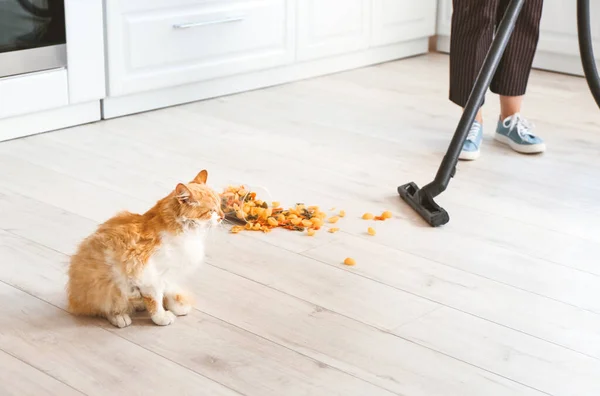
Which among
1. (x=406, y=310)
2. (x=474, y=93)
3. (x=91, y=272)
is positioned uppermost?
(x=474, y=93)

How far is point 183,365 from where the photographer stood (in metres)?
1.58

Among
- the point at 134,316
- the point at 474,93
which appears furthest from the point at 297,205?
the point at 134,316

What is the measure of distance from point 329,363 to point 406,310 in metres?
0.27

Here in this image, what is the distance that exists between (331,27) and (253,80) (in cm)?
44

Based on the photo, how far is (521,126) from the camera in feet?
9.47

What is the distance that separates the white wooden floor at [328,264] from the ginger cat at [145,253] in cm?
7

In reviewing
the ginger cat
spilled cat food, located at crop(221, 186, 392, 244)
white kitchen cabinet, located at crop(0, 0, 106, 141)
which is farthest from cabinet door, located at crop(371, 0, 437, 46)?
the ginger cat

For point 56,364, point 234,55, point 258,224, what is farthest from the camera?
point 234,55

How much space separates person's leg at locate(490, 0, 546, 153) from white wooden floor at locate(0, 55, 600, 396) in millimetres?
57

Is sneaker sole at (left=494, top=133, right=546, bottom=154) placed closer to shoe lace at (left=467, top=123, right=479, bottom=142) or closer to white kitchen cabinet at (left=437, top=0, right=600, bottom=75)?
shoe lace at (left=467, top=123, right=479, bottom=142)

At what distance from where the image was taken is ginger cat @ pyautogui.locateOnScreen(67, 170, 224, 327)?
1.63 metres

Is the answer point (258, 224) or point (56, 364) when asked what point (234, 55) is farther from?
point (56, 364)

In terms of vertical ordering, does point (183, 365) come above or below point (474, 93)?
below

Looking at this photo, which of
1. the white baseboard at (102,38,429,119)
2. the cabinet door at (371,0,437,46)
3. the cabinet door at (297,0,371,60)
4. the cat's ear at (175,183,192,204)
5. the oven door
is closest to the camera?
the cat's ear at (175,183,192,204)
